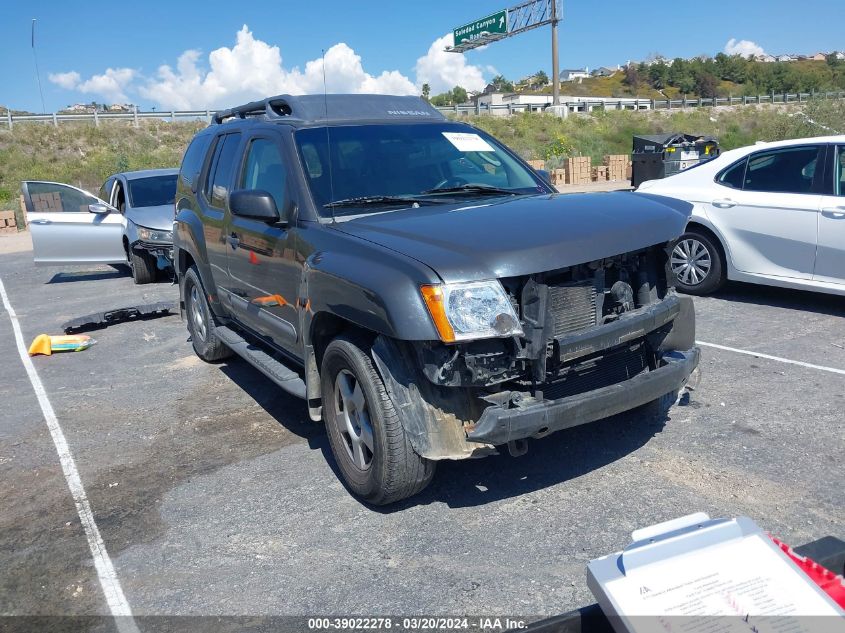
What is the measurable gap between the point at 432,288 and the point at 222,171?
3.13 metres

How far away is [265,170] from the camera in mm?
4922

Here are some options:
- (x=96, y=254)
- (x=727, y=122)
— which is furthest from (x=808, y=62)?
(x=96, y=254)

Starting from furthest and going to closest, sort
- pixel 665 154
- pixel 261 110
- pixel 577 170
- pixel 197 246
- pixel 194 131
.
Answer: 1. pixel 194 131
2. pixel 577 170
3. pixel 665 154
4. pixel 197 246
5. pixel 261 110

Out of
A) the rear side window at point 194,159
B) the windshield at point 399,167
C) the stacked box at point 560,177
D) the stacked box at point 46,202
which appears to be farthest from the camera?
the stacked box at point 560,177

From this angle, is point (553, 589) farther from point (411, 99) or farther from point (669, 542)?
point (411, 99)

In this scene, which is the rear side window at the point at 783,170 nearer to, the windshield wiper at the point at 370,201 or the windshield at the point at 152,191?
the windshield wiper at the point at 370,201

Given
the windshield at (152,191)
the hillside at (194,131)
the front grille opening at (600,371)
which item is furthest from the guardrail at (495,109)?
the front grille opening at (600,371)

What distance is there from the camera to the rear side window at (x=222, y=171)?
5.53 m

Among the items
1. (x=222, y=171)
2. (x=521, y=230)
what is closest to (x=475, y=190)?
(x=521, y=230)

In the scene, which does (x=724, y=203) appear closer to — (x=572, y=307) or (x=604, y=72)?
(x=572, y=307)

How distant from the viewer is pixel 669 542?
2.03 meters

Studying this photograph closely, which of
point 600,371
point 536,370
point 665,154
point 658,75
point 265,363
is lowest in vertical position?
point 265,363

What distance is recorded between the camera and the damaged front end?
326cm

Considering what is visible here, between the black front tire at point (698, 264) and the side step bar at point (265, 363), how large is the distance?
447 centimetres
